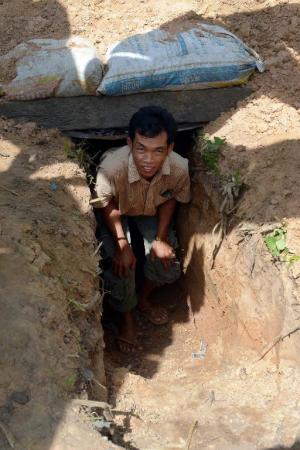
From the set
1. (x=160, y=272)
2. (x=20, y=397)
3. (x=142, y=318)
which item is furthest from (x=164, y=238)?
(x=20, y=397)

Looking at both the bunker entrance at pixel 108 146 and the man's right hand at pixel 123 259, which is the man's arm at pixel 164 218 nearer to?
the man's right hand at pixel 123 259

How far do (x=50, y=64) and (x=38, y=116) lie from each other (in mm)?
411

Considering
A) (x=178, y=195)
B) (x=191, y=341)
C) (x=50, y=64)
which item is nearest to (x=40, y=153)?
(x=50, y=64)

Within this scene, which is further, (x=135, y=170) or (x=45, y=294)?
(x=135, y=170)

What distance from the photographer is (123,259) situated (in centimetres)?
432

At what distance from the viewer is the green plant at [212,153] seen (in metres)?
4.48

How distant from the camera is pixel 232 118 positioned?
15.6ft

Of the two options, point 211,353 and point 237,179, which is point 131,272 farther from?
point 237,179

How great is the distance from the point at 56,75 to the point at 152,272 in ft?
5.64

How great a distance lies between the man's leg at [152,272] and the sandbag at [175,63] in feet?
3.52

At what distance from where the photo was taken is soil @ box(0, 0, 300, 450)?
2.96 metres

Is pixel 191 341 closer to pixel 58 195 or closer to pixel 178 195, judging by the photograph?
pixel 178 195

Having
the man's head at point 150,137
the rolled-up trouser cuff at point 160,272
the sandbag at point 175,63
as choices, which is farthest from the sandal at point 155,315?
the sandbag at point 175,63

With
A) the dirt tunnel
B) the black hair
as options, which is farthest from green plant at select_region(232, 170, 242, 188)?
the black hair
